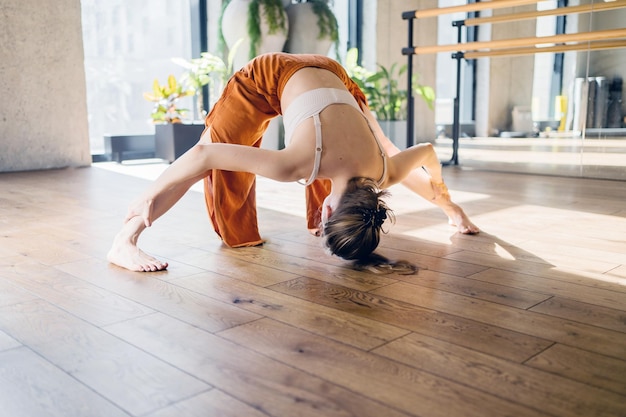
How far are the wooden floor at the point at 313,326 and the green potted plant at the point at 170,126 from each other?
2.72 meters

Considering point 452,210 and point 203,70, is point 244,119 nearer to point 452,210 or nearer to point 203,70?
point 452,210

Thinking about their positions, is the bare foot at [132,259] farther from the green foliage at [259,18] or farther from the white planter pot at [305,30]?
the white planter pot at [305,30]

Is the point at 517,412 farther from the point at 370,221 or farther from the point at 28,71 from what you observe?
the point at 28,71

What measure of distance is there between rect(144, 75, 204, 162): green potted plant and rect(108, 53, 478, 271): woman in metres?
3.00

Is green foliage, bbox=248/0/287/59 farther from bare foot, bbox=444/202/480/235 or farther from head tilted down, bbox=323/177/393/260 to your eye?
head tilted down, bbox=323/177/393/260

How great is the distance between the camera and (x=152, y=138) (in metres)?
5.70

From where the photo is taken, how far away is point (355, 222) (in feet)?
5.41

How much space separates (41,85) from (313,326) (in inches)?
161

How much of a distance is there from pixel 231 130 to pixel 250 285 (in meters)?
0.67

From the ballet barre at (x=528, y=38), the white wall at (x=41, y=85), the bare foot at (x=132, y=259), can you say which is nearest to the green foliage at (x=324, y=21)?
the ballet barre at (x=528, y=38)

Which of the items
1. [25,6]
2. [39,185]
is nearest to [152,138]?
[25,6]

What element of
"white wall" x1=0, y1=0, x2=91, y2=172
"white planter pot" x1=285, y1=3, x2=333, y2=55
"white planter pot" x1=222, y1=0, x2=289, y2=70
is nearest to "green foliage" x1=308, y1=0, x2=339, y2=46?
"white planter pot" x1=285, y1=3, x2=333, y2=55

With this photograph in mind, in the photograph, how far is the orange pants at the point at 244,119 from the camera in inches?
82.6

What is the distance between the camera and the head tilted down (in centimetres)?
165
